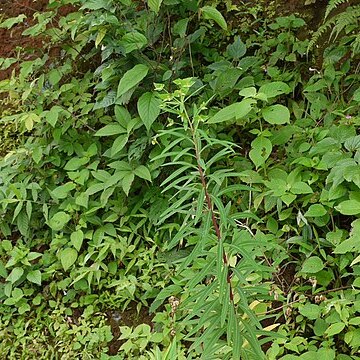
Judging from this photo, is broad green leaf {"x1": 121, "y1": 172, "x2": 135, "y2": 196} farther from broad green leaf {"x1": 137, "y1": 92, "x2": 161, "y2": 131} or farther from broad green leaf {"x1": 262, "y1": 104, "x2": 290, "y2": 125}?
broad green leaf {"x1": 262, "y1": 104, "x2": 290, "y2": 125}

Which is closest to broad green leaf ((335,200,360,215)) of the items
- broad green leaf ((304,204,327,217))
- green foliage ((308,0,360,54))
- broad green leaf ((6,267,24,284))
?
broad green leaf ((304,204,327,217))

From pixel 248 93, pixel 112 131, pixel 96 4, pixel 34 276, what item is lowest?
pixel 34 276

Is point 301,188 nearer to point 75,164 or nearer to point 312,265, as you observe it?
point 312,265

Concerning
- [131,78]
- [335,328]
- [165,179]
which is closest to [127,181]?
[165,179]

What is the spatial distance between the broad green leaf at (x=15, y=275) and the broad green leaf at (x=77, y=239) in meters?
0.31

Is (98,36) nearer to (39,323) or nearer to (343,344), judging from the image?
(39,323)

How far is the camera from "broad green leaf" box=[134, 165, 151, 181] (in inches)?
114

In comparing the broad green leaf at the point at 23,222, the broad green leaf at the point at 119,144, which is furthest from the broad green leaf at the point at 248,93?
the broad green leaf at the point at 23,222

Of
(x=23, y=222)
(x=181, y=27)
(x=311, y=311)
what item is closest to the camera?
(x=311, y=311)

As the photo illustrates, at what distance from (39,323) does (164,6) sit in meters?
1.84

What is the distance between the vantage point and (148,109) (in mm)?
2859

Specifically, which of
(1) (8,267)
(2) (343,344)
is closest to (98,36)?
(1) (8,267)

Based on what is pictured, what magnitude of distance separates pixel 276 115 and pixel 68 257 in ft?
4.31

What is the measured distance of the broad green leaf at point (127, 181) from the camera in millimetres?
2887
